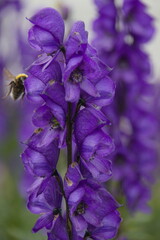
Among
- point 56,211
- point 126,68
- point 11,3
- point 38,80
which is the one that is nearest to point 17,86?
point 38,80

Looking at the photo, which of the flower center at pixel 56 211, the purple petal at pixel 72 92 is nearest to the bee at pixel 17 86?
the purple petal at pixel 72 92

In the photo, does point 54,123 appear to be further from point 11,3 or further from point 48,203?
point 11,3

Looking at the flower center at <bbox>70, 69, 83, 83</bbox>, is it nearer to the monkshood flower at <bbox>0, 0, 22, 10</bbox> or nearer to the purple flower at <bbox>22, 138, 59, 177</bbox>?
the purple flower at <bbox>22, 138, 59, 177</bbox>

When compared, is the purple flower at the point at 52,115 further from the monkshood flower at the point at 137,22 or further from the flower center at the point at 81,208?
the monkshood flower at the point at 137,22

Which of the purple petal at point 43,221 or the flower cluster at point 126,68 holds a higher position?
the purple petal at point 43,221

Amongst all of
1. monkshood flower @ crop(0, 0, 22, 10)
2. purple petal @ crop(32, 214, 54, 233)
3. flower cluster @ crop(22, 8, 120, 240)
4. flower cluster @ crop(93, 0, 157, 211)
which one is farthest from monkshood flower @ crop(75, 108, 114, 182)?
monkshood flower @ crop(0, 0, 22, 10)
